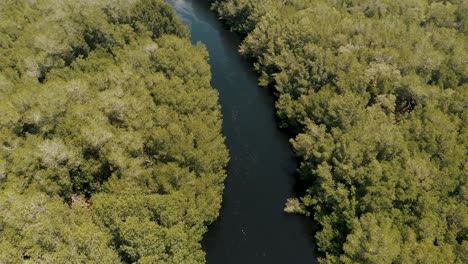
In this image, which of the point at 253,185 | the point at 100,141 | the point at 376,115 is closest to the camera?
the point at 100,141

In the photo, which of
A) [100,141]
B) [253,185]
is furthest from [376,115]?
[100,141]

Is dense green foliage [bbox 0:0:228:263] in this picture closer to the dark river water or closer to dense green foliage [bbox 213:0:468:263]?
the dark river water

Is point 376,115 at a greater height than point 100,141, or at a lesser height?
greater

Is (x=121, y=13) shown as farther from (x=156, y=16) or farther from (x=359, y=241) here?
(x=359, y=241)

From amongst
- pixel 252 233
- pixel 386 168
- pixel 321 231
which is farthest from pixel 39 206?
pixel 386 168

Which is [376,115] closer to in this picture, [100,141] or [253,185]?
[253,185]

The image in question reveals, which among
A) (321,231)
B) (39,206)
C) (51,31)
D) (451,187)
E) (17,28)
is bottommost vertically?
(17,28)
